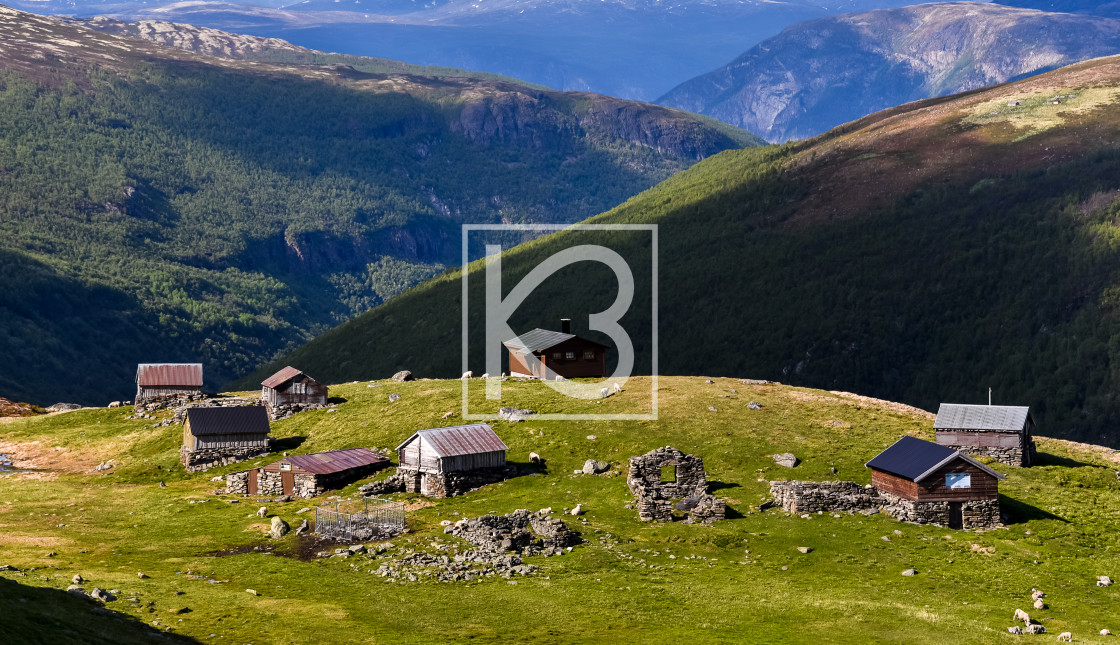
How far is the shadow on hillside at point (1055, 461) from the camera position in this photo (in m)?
83.9

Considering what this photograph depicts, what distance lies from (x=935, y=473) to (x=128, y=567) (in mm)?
49276

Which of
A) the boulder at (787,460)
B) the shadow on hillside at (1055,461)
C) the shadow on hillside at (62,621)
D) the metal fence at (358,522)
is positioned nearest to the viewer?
the shadow on hillside at (62,621)

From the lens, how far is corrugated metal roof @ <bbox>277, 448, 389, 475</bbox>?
79.1 meters

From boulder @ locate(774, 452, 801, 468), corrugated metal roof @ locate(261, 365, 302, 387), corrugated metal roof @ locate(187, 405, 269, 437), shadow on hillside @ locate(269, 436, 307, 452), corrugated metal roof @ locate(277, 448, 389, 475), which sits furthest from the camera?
corrugated metal roof @ locate(261, 365, 302, 387)

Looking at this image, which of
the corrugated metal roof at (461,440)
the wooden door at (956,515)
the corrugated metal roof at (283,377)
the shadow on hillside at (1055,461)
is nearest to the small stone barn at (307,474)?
the corrugated metal roof at (461,440)

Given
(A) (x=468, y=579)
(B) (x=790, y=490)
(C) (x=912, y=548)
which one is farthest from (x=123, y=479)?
(C) (x=912, y=548)

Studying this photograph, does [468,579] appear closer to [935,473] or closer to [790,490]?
[790,490]

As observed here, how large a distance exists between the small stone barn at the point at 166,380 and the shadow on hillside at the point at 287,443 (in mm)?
24918

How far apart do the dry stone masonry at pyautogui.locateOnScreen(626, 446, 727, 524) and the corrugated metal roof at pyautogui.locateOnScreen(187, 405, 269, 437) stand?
120 ft

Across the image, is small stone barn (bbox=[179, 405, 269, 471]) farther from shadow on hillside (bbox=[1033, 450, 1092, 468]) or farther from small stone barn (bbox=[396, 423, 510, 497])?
shadow on hillside (bbox=[1033, 450, 1092, 468])

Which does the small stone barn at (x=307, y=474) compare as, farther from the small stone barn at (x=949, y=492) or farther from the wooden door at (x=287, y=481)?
the small stone barn at (x=949, y=492)

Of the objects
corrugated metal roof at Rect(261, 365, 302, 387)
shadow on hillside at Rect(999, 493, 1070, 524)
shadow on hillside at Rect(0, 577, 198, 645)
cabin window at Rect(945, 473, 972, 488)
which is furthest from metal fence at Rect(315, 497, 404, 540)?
shadow on hillside at Rect(999, 493, 1070, 524)

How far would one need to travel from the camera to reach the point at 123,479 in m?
89.2

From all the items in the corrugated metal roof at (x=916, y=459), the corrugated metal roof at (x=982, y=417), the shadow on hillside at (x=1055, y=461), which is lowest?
the shadow on hillside at (x=1055, y=461)
